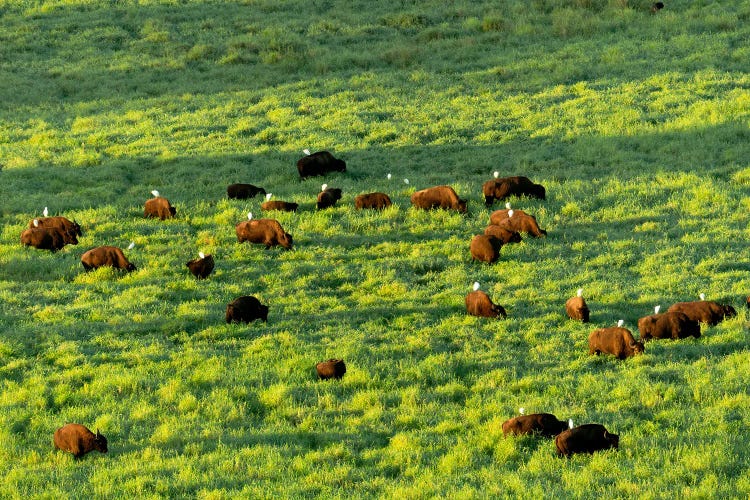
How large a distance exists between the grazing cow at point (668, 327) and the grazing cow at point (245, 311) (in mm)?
5940

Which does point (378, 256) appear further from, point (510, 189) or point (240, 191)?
point (240, 191)

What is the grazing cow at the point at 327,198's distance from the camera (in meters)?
23.5

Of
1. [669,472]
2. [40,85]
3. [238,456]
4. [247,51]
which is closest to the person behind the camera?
[669,472]

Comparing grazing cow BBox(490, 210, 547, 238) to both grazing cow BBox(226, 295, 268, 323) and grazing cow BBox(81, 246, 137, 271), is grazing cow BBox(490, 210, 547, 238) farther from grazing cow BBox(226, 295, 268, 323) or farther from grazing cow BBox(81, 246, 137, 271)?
grazing cow BBox(81, 246, 137, 271)

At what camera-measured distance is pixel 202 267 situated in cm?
1958

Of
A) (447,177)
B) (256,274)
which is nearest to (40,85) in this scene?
(447,177)

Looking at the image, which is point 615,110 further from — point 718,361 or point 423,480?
point 423,480

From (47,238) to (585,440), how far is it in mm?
12541

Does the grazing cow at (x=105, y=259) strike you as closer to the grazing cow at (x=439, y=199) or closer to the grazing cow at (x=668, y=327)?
the grazing cow at (x=439, y=199)

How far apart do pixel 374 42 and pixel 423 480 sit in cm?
2985

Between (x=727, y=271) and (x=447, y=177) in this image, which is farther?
(x=447, y=177)

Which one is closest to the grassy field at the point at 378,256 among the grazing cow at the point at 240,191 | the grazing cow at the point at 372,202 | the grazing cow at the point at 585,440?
the grazing cow at the point at 585,440

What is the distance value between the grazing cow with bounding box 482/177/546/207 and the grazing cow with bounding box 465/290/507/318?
6511 millimetres

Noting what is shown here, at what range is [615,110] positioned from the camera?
31219mm
